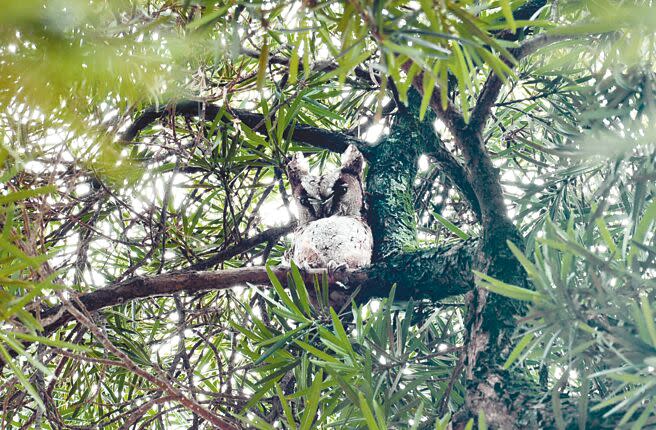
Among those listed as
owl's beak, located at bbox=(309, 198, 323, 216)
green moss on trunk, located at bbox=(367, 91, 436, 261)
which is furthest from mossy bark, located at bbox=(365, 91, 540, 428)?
owl's beak, located at bbox=(309, 198, 323, 216)

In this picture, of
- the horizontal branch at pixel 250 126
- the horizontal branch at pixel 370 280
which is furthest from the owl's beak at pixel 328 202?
the horizontal branch at pixel 370 280

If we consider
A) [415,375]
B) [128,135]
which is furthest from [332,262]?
[128,135]

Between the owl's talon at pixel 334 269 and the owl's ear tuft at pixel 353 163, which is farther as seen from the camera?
the owl's ear tuft at pixel 353 163

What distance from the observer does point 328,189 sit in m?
1.33

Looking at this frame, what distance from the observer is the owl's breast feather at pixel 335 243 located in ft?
3.82

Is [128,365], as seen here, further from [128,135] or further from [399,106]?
[399,106]

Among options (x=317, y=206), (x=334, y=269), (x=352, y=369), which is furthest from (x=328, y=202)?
(x=352, y=369)

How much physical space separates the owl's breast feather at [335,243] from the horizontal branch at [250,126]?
165 millimetres

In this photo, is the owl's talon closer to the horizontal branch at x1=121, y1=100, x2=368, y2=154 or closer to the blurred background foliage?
the blurred background foliage

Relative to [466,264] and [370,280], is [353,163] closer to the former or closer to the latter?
[370,280]

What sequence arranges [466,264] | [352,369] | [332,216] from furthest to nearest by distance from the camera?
[332,216]
[466,264]
[352,369]

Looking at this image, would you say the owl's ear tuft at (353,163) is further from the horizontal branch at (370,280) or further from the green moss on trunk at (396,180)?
the horizontal branch at (370,280)

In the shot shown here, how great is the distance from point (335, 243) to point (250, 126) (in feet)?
0.97

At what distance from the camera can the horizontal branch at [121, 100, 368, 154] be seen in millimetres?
1160
